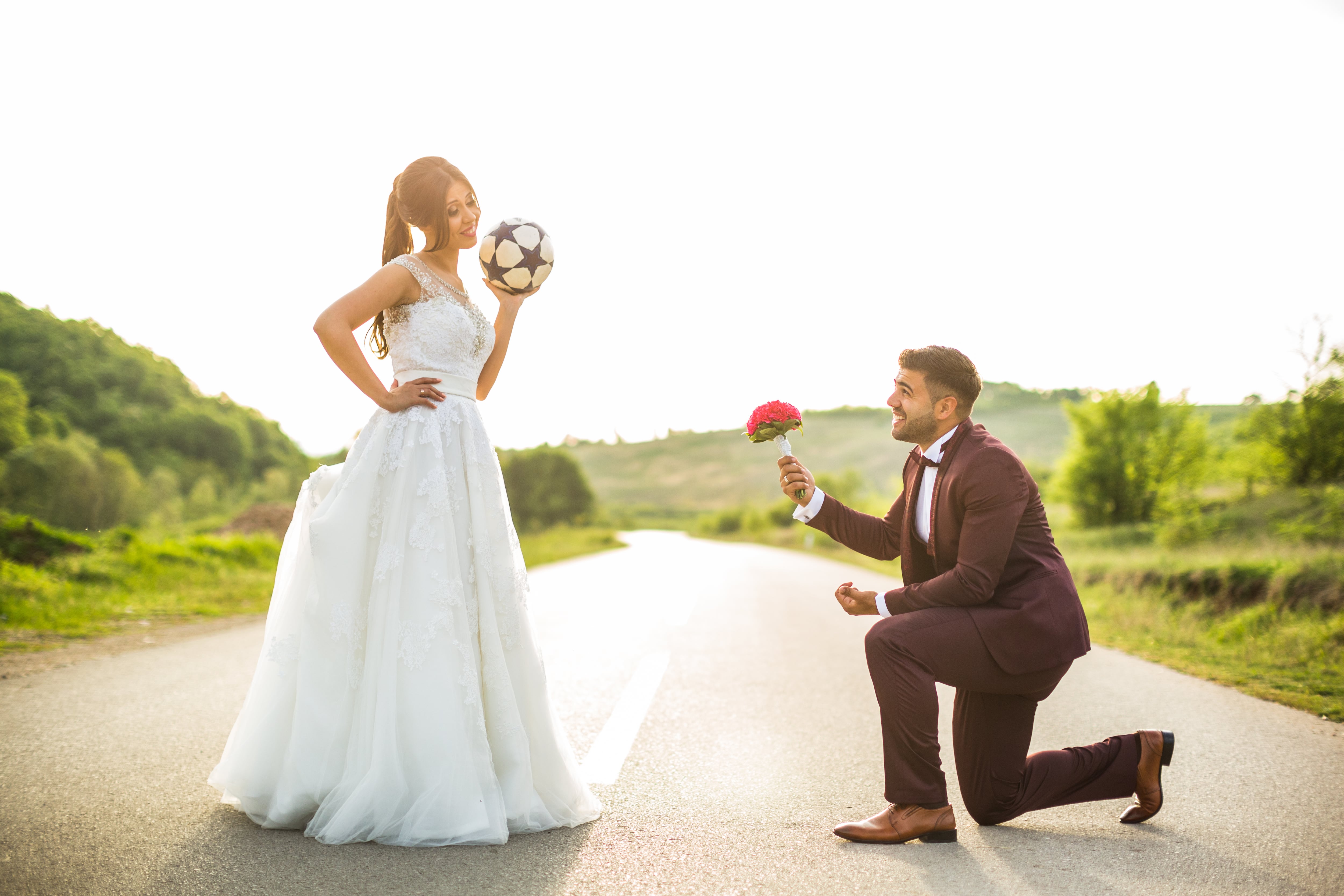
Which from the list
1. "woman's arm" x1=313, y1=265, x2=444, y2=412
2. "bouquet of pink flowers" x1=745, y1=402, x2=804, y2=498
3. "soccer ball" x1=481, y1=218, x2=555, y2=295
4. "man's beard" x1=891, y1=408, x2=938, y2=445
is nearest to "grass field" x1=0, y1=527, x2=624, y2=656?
"woman's arm" x1=313, y1=265, x2=444, y2=412

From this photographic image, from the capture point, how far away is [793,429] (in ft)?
11.5

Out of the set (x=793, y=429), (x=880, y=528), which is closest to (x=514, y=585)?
(x=793, y=429)

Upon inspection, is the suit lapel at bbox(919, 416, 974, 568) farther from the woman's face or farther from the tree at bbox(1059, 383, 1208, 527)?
the tree at bbox(1059, 383, 1208, 527)

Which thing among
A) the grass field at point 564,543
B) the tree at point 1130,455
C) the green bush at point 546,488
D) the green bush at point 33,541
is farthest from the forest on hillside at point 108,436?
the tree at point 1130,455

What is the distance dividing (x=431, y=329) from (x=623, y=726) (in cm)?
261

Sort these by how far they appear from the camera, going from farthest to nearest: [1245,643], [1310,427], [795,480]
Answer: [1310,427]
[1245,643]
[795,480]

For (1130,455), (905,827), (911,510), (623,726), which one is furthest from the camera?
(1130,455)

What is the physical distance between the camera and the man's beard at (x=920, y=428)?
3236 mm

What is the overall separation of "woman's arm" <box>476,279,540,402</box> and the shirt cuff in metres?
1.45

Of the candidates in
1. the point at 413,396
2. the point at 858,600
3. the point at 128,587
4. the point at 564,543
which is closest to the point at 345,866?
the point at 413,396

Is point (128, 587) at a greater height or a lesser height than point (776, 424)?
lesser

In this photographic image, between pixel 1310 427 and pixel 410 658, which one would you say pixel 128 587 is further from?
pixel 1310 427

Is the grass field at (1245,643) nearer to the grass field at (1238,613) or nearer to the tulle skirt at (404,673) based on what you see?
the grass field at (1238,613)

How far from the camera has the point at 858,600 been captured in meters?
3.15
